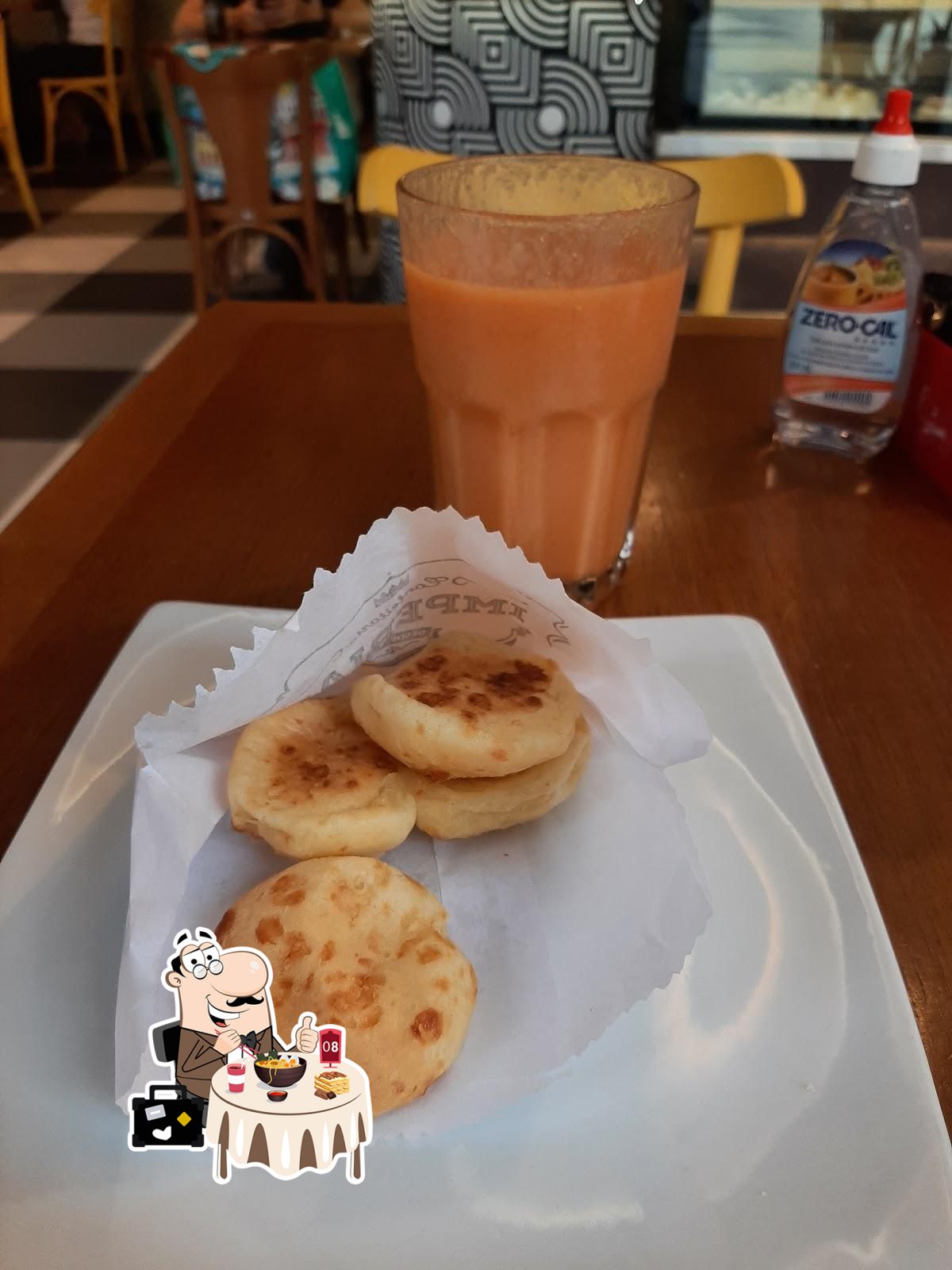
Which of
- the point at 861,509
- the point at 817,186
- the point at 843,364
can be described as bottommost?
the point at 817,186

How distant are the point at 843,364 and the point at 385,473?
446 millimetres

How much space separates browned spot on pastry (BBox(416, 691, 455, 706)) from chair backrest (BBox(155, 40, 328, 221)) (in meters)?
2.76

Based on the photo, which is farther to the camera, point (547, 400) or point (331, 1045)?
point (547, 400)

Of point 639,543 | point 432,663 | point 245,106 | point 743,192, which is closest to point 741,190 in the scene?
point 743,192

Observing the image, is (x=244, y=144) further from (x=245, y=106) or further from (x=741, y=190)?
(x=741, y=190)

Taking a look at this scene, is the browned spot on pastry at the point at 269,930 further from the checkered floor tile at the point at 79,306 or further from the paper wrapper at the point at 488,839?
the checkered floor tile at the point at 79,306

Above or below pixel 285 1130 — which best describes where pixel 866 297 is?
above

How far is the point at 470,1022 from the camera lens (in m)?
0.44

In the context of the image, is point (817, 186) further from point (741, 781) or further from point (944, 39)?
point (741, 781)

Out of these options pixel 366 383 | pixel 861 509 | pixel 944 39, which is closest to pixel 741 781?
pixel 861 509

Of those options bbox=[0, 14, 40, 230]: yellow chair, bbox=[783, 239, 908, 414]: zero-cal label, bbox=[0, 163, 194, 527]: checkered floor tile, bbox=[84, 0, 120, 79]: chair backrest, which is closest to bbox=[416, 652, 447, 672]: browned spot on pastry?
bbox=[783, 239, 908, 414]: zero-cal label

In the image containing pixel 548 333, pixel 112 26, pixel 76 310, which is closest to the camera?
pixel 548 333

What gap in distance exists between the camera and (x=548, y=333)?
0.67 m

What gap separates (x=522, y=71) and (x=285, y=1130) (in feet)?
8.70
